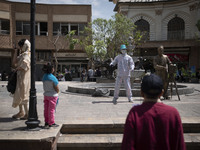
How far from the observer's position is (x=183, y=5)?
3353cm

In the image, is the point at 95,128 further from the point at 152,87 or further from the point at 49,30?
the point at 49,30

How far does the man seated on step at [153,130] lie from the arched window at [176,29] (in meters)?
33.7

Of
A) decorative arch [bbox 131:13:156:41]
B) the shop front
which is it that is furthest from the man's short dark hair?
decorative arch [bbox 131:13:156:41]

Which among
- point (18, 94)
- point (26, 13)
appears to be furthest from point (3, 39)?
point (18, 94)

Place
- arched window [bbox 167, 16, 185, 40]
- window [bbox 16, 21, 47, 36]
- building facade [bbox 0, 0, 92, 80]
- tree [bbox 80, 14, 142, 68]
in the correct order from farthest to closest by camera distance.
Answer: arched window [bbox 167, 16, 185, 40] < window [bbox 16, 21, 47, 36] < building facade [bbox 0, 0, 92, 80] < tree [bbox 80, 14, 142, 68]

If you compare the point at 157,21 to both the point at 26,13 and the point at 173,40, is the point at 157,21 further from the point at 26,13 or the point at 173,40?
the point at 26,13

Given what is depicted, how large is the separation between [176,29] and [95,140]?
1308 inches

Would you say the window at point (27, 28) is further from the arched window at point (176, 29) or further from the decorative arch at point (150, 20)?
the arched window at point (176, 29)

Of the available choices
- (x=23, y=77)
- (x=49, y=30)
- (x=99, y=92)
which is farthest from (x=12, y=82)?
(x=49, y=30)

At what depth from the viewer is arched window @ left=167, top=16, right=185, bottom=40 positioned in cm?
3347

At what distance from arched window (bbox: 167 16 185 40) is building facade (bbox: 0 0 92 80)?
12.7 meters

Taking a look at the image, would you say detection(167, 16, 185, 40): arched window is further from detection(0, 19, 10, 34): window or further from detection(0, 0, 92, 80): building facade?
detection(0, 19, 10, 34): window

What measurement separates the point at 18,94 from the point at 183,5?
111ft

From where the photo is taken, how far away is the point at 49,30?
33.6m
